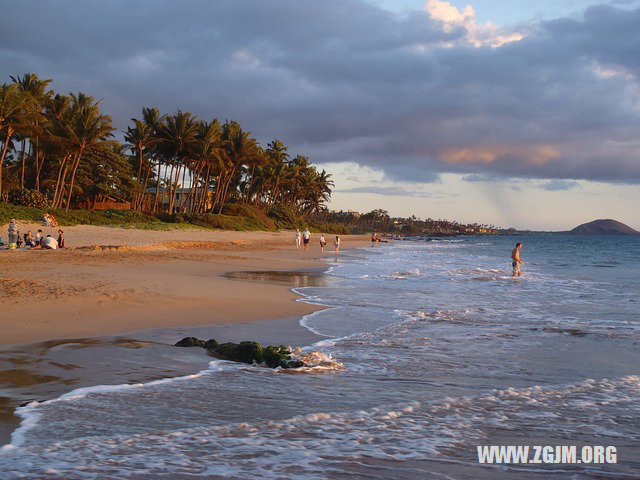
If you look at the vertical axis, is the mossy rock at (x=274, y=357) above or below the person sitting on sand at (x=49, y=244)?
below

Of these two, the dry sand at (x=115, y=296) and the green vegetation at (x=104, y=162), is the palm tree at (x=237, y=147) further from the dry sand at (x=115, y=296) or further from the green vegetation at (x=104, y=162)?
the dry sand at (x=115, y=296)

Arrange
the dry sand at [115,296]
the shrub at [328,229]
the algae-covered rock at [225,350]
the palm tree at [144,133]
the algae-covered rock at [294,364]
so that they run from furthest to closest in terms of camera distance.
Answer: the shrub at [328,229]
the palm tree at [144,133]
the dry sand at [115,296]
the algae-covered rock at [225,350]
the algae-covered rock at [294,364]

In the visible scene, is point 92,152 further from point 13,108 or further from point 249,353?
point 249,353

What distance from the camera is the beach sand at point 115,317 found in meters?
5.84

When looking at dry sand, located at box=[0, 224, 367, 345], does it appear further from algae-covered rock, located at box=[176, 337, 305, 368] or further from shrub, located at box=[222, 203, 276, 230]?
→ shrub, located at box=[222, 203, 276, 230]

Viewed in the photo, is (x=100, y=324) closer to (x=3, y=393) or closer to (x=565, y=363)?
(x=3, y=393)

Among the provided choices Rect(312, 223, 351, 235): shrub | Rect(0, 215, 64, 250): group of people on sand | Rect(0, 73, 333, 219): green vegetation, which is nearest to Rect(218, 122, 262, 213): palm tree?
Rect(0, 73, 333, 219): green vegetation

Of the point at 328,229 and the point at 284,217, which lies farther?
the point at 328,229

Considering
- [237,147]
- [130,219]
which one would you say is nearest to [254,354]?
[130,219]

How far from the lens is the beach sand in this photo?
5.84 meters

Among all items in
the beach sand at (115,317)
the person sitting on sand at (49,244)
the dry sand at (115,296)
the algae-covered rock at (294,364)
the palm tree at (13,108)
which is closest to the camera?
the beach sand at (115,317)

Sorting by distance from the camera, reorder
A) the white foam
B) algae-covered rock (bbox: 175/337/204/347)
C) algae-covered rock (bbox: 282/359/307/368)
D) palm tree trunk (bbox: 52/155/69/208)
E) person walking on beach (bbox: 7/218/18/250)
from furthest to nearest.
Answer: palm tree trunk (bbox: 52/155/69/208)
person walking on beach (bbox: 7/218/18/250)
algae-covered rock (bbox: 175/337/204/347)
algae-covered rock (bbox: 282/359/307/368)
the white foam

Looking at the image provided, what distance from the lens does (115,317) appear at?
9219mm

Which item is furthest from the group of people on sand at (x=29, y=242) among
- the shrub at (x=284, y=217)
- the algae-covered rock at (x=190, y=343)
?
the shrub at (x=284, y=217)
